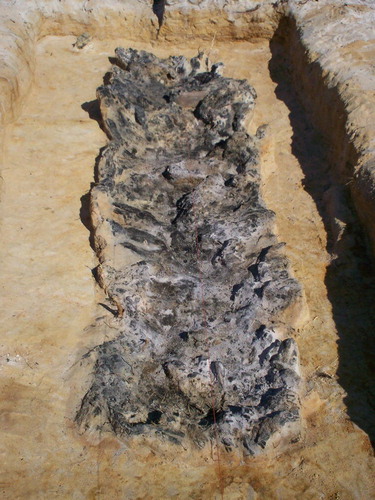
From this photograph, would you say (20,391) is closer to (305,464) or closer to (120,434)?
(120,434)

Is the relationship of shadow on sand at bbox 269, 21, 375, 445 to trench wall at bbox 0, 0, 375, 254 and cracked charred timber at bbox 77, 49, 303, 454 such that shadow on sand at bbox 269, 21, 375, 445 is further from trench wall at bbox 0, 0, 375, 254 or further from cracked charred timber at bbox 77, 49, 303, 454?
cracked charred timber at bbox 77, 49, 303, 454

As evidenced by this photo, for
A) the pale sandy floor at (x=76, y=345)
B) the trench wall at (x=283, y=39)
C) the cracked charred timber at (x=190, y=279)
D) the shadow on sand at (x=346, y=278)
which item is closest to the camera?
the pale sandy floor at (x=76, y=345)

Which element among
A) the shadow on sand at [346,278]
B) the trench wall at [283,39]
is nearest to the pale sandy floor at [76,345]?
the shadow on sand at [346,278]

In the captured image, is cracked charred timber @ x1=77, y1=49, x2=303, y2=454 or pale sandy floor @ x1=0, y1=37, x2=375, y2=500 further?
cracked charred timber @ x1=77, y1=49, x2=303, y2=454

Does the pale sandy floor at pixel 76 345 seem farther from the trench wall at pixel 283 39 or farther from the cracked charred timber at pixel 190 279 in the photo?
the trench wall at pixel 283 39

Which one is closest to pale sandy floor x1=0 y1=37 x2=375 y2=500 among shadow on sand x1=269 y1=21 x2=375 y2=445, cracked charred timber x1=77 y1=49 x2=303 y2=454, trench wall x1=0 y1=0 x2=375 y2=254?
shadow on sand x1=269 y1=21 x2=375 y2=445

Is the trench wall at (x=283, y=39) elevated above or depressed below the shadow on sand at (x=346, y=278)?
above
